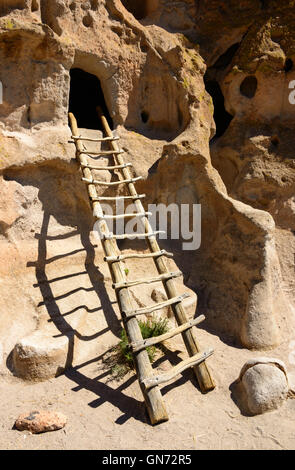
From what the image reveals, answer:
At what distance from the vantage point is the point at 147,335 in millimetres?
4203

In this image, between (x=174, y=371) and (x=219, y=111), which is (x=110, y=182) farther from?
(x=219, y=111)

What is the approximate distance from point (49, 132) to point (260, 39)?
3.38 meters

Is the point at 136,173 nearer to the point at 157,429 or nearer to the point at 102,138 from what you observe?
the point at 102,138

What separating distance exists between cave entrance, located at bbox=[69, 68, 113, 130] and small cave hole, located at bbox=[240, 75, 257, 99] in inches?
83.9

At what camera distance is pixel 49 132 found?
4867 mm

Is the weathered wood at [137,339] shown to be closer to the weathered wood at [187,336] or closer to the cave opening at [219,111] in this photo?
the weathered wood at [187,336]

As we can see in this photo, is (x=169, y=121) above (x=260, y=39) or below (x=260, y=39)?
below

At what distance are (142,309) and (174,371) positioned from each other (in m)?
0.59

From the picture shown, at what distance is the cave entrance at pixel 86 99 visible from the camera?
7008 millimetres

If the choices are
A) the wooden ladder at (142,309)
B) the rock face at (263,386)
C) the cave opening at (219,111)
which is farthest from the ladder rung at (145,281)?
the cave opening at (219,111)

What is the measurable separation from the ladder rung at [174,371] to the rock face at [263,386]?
40 cm

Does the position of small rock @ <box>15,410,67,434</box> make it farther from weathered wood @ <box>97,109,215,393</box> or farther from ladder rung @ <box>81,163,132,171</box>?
ladder rung @ <box>81,163,132,171</box>

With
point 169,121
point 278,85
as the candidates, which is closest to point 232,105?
point 278,85

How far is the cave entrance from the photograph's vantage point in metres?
7.01
